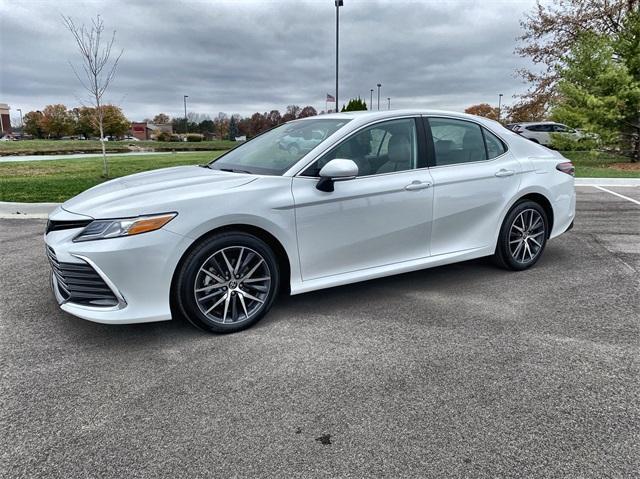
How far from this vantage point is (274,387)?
2811 mm

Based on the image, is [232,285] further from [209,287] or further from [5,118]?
[5,118]

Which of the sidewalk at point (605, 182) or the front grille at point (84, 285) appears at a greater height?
the front grille at point (84, 285)

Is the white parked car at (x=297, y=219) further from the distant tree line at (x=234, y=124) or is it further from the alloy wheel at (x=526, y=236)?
the distant tree line at (x=234, y=124)

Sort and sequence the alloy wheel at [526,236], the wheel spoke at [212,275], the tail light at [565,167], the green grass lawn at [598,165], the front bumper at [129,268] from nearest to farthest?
the front bumper at [129,268] < the wheel spoke at [212,275] < the alloy wheel at [526,236] < the tail light at [565,167] < the green grass lawn at [598,165]

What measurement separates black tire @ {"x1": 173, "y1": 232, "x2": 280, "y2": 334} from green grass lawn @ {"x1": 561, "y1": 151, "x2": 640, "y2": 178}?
43.1ft

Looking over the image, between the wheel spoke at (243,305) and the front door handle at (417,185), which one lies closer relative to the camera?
the wheel spoke at (243,305)

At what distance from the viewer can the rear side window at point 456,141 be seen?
14.4 ft

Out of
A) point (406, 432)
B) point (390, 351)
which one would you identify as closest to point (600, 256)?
point (390, 351)

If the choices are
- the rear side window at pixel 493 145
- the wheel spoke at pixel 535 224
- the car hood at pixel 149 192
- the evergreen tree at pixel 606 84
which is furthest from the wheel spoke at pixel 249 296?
the evergreen tree at pixel 606 84

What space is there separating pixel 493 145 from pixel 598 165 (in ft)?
52.5

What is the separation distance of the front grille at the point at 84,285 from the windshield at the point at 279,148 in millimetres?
1424

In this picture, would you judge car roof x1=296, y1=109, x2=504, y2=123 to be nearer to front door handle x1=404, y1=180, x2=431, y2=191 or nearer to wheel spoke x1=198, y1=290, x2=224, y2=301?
front door handle x1=404, y1=180, x2=431, y2=191

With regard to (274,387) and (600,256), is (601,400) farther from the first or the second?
(600,256)

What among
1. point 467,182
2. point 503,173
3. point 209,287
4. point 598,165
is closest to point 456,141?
point 467,182
